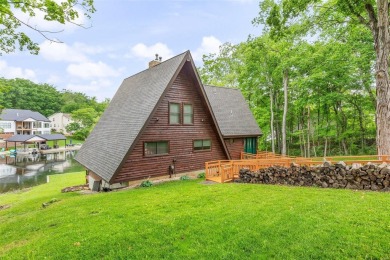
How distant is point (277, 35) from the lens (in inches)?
442

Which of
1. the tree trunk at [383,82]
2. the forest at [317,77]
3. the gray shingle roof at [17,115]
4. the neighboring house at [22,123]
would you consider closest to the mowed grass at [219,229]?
the tree trunk at [383,82]

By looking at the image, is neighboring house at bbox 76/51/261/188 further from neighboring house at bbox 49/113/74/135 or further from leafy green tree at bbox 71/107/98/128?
neighboring house at bbox 49/113/74/135

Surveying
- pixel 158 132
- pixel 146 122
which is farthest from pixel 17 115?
pixel 146 122

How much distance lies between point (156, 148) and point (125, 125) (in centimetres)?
224

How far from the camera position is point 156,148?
1149 centimetres

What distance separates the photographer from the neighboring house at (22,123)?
51812mm

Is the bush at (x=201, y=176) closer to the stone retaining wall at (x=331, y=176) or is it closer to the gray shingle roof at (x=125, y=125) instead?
the stone retaining wall at (x=331, y=176)

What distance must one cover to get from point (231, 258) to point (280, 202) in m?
3.00

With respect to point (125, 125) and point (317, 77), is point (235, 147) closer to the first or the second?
point (125, 125)

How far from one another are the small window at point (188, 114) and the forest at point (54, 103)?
51.6 meters

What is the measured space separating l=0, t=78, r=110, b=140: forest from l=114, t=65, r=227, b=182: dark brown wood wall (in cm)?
5171

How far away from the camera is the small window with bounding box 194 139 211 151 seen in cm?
1332

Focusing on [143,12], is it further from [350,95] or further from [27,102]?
[27,102]

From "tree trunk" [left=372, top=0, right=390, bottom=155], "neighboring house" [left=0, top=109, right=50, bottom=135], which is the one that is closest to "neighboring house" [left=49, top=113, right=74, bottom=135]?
"neighboring house" [left=0, top=109, right=50, bottom=135]
